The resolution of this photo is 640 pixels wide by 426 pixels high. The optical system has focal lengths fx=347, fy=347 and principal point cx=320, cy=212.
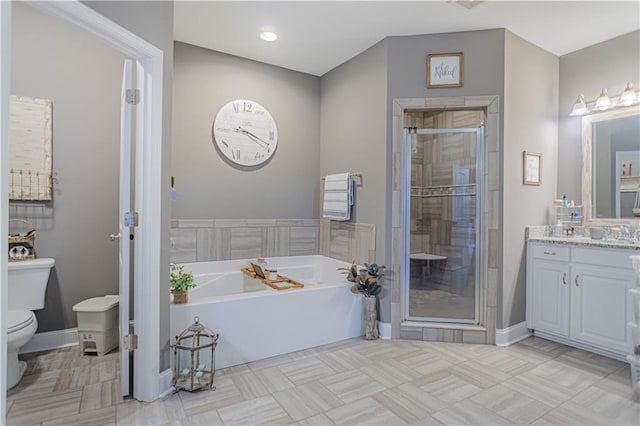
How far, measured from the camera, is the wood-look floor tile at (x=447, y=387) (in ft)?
6.70

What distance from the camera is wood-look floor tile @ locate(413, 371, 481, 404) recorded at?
2.04 meters

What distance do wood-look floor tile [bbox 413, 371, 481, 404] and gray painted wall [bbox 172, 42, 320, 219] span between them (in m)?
2.13

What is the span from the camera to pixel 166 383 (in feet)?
6.72

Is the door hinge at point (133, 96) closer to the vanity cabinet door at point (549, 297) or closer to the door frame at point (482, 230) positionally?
the door frame at point (482, 230)

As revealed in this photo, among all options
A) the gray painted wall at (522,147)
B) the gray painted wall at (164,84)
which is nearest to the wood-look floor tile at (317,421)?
the gray painted wall at (164,84)

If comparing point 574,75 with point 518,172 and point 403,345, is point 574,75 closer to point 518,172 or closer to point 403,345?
point 518,172

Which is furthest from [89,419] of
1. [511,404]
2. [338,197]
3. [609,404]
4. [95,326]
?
[609,404]

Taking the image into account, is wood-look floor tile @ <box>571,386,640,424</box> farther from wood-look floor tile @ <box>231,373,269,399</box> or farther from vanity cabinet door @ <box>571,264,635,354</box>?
wood-look floor tile @ <box>231,373,269,399</box>

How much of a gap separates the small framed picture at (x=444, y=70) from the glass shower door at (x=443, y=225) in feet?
1.29

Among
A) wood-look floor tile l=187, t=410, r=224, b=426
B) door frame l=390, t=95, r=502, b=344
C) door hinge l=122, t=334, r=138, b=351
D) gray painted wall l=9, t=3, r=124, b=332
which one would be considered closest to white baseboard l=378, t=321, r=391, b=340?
door frame l=390, t=95, r=502, b=344

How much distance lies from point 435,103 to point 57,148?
301 centimetres

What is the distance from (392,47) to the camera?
297 cm

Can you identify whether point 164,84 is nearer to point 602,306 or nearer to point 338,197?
point 338,197

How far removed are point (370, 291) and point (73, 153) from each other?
8.56 ft
